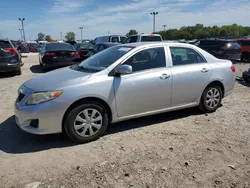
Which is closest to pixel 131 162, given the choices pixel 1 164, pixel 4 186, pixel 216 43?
pixel 4 186

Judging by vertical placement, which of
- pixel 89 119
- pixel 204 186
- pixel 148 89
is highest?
pixel 148 89

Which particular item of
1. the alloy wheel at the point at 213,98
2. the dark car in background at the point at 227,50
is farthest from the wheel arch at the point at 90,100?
the dark car in background at the point at 227,50

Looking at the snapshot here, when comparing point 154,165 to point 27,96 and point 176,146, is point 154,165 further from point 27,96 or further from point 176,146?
point 27,96

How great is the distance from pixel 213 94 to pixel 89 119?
280 cm

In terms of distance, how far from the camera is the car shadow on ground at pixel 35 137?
3.60m

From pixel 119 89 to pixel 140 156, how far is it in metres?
1.12

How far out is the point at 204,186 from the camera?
268cm

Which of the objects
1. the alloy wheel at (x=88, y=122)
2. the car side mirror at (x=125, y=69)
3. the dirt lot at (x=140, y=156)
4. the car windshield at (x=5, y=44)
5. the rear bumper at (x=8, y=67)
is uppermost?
the car windshield at (x=5, y=44)

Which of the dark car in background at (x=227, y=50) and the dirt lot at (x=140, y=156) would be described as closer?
the dirt lot at (x=140, y=156)

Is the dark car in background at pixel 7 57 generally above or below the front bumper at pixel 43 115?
above

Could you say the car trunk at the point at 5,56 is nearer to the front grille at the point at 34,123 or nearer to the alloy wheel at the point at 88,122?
the front grille at the point at 34,123

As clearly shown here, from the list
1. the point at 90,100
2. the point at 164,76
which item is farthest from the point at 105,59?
the point at 164,76

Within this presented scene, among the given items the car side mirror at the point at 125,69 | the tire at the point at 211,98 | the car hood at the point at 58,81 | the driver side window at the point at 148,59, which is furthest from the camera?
the tire at the point at 211,98

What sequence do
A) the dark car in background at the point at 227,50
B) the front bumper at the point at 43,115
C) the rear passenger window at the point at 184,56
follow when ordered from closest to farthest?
the front bumper at the point at 43,115
the rear passenger window at the point at 184,56
the dark car in background at the point at 227,50
